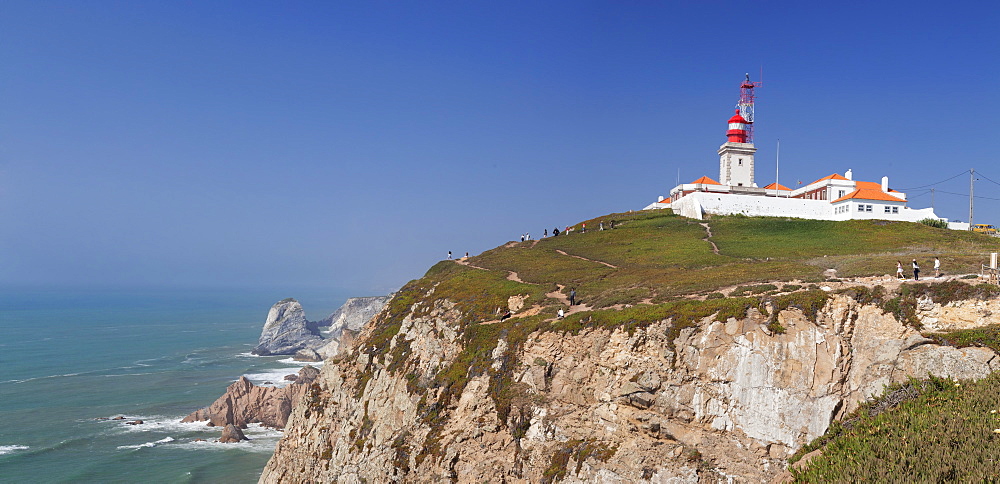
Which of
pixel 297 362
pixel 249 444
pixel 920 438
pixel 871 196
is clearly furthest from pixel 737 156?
pixel 297 362

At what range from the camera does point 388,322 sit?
152ft

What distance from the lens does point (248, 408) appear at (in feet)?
215

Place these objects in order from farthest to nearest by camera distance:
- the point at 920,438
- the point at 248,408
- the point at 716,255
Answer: the point at 248,408 → the point at 716,255 → the point at 920,438

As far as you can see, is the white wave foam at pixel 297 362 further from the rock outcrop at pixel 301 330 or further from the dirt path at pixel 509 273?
the dirt path at pixel 509 273

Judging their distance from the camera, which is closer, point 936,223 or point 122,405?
point 936,223

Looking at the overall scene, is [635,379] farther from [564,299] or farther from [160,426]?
[160,426]

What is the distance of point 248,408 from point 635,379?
55.4 metres

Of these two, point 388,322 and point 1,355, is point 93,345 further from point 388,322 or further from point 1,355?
point 388,322

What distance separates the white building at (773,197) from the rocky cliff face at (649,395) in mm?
44005

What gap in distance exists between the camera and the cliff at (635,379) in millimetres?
21328

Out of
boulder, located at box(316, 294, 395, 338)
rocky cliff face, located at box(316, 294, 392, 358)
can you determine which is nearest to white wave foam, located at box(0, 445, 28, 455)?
rocky cliff face, located at box(316, 294, 392, 358)

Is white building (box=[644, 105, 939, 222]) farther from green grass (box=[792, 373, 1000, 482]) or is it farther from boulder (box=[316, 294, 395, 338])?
boulder (box=[316, 294, 395, 338])

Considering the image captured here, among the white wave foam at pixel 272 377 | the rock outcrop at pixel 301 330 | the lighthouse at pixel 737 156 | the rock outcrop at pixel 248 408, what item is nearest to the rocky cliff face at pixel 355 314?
the rock outcrop at pixel 301 330

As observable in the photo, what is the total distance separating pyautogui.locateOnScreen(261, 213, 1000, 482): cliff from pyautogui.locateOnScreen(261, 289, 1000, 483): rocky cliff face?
0.06 m
